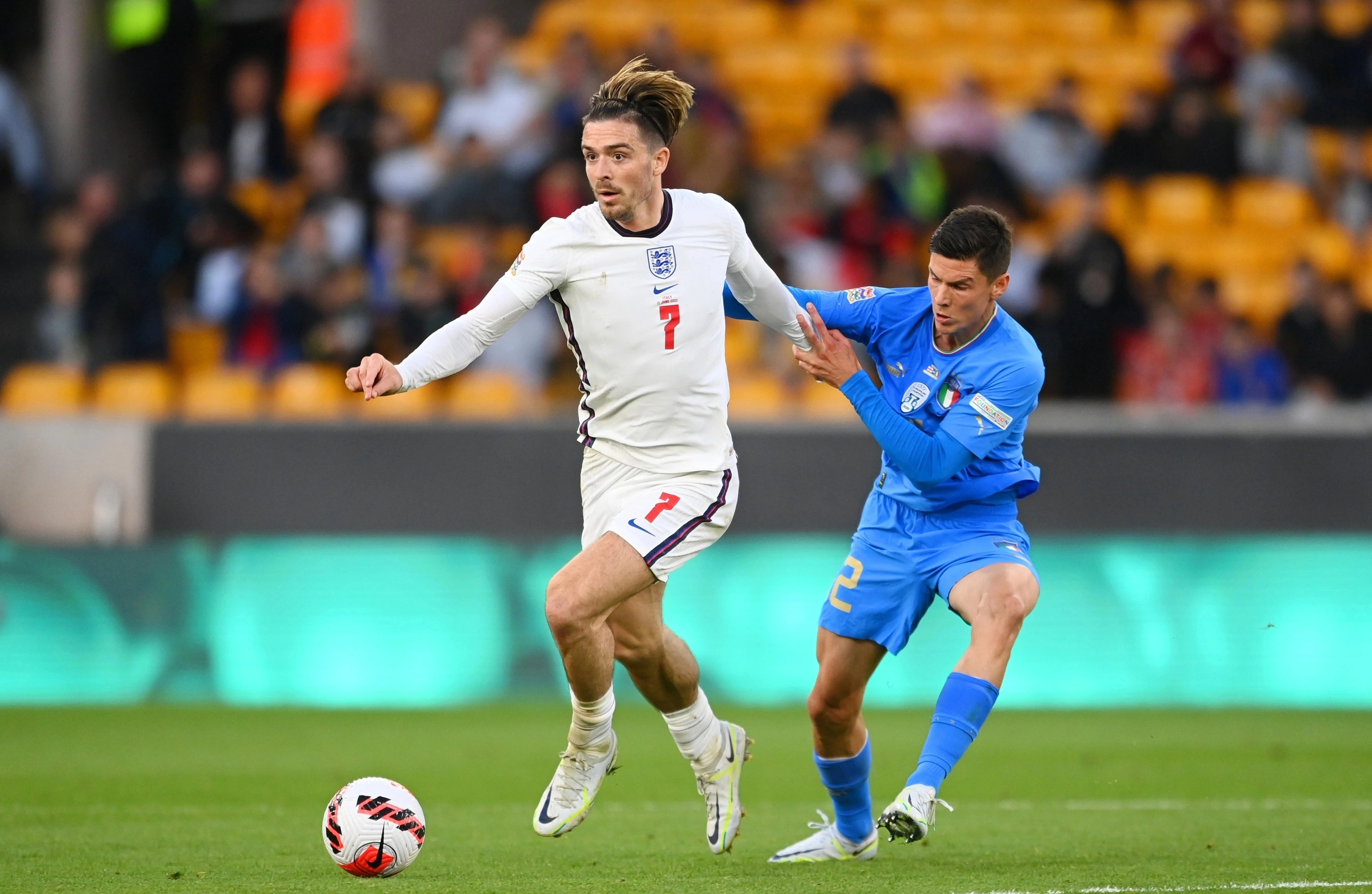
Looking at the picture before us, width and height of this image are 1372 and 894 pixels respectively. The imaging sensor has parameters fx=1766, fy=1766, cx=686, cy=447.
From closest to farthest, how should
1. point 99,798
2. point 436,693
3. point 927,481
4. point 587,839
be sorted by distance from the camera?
1. point 927,481
2. point 587,839
3. point 99,798
4. point 436,693

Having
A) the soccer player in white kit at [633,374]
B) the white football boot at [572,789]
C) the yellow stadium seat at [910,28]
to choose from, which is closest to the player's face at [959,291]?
the soccer player in white kit at [633,374]

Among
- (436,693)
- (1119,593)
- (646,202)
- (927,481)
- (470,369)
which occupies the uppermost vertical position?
(646,202)

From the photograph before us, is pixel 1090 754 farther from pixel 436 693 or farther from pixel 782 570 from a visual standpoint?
pixel 436 693

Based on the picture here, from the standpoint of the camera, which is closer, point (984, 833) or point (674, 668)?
point (674, 668)

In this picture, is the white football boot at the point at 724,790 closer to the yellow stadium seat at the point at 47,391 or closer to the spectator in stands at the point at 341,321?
the spectator in stands at the point at 341,321

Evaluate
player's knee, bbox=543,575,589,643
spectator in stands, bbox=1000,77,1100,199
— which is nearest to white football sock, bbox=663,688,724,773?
player's knee, bbox=543,575,589,643

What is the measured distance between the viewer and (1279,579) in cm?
1211

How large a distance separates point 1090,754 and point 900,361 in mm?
4374

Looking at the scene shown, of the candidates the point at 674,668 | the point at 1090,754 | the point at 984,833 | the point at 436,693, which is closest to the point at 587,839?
the point at 674,668

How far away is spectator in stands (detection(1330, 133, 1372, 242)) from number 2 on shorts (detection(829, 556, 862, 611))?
10.7 m

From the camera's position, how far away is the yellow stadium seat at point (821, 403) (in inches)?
521

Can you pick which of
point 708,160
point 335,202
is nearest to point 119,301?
point 335,202

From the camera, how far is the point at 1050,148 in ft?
49.9

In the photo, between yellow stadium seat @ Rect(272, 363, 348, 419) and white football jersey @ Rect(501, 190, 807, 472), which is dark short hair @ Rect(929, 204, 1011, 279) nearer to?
white football jersey @ Rect(501, 190, 807, 472)
